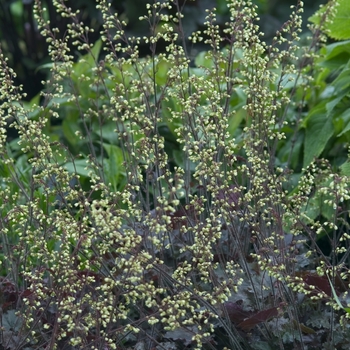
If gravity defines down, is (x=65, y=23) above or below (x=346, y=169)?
above


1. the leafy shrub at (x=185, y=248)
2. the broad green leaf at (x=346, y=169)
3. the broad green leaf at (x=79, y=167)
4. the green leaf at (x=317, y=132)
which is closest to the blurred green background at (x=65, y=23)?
the broad green leaf at (x=79, y=167)

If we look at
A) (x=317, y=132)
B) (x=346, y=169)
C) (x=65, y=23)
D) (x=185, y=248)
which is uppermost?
(x=65, y=23)

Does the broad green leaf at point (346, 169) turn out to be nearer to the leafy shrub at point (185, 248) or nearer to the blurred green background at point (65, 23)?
the leafy shrub at point (185, 248)

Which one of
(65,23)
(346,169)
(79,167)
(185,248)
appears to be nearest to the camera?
(185,248)

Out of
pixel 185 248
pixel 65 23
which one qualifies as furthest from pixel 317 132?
pixel 65 23

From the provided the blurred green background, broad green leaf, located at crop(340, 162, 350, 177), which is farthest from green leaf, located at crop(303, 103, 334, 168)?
the blurred green background

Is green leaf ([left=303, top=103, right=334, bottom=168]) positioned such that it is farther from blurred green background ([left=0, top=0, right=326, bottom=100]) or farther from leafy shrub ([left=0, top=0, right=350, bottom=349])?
blurred green background ([left=0, top=0, right=326, bottom=100])

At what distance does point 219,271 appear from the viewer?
252cm

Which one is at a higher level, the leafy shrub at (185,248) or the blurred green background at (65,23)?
the blurred green background at (65,23)

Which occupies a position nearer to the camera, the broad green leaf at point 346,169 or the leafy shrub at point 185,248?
the leafy shrub at point 185,248

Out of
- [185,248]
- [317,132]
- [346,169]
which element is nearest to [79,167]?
[317,132]

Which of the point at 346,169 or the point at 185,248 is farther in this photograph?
the point at 346,169

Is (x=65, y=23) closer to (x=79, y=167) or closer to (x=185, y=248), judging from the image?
(x=79, y=167)

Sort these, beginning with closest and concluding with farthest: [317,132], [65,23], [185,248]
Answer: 1. [185,248]
2. [317,132]
3. [65,23]
